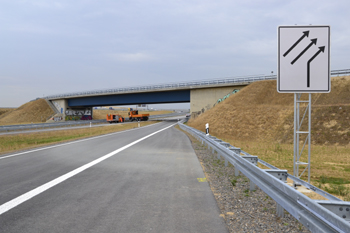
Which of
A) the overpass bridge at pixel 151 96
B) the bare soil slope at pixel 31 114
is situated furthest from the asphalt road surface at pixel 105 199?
the bare soil slope at pixel 31 114

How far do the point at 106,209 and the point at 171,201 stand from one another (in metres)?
1.24

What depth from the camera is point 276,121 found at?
30453 millimetres

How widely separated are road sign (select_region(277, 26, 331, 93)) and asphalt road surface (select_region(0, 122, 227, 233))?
2980mm

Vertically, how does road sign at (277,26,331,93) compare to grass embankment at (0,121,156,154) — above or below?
above

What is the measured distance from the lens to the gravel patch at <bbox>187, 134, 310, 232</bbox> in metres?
3.92

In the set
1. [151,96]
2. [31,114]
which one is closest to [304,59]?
[151,96]

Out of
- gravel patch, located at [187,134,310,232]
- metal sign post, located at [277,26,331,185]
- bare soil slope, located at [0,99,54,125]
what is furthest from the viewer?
bare soil slope, located at [0,99,54,125]

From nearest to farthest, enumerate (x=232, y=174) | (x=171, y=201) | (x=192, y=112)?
1. (x=171, y=201)
2. (x=232, y=174)
3. (x=192, y=112)

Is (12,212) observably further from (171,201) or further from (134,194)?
(171,201)

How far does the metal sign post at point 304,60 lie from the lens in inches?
218

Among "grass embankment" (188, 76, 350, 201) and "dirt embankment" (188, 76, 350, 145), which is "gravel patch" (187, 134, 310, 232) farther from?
"dirt embankment" (188, 76, 350, 145)

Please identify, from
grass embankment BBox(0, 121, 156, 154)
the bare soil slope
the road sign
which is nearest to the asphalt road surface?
the road sign

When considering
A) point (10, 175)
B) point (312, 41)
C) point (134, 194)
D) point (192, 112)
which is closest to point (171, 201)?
point (134, 194)

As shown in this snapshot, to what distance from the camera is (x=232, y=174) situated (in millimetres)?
7793
